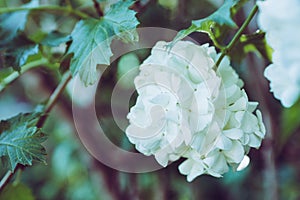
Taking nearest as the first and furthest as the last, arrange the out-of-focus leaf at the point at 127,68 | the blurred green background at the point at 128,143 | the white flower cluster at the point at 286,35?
the white flower cluster at the point at 286,35 → the out-of-focus leaf at the point at 127,68 → the blurred green background at the point at 128,143

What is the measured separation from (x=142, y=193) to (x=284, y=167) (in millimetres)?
403

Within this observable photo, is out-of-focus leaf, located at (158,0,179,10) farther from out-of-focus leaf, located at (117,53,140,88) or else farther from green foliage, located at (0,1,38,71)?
green foliage, located at (0,1,38,71)

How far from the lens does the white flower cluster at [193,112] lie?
0.43 metres

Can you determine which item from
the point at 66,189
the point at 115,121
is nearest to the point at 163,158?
the point at 115,121

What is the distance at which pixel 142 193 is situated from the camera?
3.84ft

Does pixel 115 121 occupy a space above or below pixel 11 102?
above

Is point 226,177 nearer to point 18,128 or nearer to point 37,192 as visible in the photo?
point 37,192

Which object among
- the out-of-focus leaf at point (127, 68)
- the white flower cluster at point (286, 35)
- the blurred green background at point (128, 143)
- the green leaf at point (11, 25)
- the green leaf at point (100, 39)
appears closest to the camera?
the white flower cluster at point (286, 35)

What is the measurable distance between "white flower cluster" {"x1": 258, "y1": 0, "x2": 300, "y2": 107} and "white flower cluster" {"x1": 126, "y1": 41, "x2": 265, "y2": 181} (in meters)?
0.06

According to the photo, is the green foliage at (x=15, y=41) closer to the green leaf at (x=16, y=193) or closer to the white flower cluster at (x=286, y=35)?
the green leaf at (x=16, y=193)

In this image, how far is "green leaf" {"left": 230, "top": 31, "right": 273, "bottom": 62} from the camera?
53 centimetres

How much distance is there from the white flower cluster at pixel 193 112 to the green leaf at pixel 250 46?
82 millimetres

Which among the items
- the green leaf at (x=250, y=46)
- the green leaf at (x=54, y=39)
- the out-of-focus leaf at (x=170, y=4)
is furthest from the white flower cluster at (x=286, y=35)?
the out-of-focus leaf at (x=170, y=4)

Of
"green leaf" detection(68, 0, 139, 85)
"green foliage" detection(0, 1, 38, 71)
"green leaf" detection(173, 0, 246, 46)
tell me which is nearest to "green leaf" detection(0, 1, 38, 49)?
"green foliage" detection(0, 1, 38, 71)
